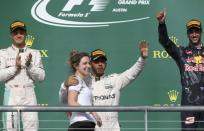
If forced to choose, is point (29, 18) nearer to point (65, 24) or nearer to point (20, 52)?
point (65, 24)

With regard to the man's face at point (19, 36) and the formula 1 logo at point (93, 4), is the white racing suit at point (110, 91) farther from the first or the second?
the formula 1 logo at point (93, 4)

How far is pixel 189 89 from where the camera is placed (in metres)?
8.19

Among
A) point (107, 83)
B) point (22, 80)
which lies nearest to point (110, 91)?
point (107, 83)

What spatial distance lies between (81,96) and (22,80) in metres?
1.07

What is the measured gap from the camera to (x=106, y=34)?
31.3ft

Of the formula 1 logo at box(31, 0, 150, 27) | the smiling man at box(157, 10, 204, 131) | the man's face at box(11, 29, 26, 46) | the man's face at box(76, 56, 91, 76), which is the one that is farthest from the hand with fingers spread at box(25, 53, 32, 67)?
the formula 1 logo at box(31, 0, 150, 27)

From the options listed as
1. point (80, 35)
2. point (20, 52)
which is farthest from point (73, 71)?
point (80, 35)

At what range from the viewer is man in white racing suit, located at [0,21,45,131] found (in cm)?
818

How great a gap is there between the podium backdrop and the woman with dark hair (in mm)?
1902

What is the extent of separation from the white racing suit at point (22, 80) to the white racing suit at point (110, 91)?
0.59 m

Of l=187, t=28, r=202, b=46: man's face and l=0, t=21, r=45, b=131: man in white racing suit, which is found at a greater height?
l=187, t=28, r=202, b=46: man's face

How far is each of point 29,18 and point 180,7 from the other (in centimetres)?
170

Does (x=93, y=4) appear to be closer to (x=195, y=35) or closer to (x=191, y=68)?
(x=195, y=35)

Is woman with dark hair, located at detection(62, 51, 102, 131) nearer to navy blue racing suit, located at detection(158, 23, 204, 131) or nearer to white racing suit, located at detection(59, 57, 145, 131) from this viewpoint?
white racing suit, located at detection(59, 57, 145, 131)
